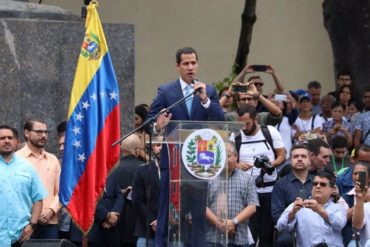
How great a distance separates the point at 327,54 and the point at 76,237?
10.8m

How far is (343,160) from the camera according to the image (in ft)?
60.4

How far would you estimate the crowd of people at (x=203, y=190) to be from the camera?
1477 centimetres

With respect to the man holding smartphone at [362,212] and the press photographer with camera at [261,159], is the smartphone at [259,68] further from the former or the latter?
the man holding smartphone at [362,212]

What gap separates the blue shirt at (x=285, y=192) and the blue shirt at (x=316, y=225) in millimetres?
503

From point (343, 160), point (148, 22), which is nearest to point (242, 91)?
point (343, 160)

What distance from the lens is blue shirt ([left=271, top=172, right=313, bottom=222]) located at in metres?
16.5

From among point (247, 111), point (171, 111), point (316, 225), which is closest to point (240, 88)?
point (247, 111)

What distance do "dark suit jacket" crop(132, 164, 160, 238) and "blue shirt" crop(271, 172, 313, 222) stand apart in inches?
46.7

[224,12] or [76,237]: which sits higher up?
[224,12]

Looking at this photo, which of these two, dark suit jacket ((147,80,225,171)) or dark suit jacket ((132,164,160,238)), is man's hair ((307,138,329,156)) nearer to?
dark suit jacket ((132,164,160,238))

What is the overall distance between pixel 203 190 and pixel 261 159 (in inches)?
106

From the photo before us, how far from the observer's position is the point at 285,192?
54.4 feet

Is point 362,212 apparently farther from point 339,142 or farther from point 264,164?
point 339,142

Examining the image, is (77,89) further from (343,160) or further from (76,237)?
(343,160)
